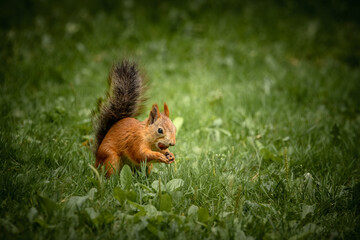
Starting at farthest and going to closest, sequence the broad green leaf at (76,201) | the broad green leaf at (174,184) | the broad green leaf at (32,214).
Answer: the broad green leaf at (174,184), the broad green leaf at (76,201), the broad green leaf at (32,214)

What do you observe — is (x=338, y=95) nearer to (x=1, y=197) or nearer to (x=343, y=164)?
(x=343, y=164)

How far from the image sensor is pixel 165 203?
5.64 feet

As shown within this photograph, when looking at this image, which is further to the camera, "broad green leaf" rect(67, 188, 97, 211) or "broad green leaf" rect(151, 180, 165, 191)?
"broad green leaf" rect(151, 180, 165, 191)

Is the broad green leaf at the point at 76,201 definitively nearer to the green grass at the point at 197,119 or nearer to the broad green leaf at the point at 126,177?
the green grass at the point at 197,119

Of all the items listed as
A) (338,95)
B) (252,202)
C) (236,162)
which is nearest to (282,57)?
(338,95)

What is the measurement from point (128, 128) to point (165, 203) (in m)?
0.48

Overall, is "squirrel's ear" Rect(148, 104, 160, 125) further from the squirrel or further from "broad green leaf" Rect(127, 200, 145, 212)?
"broad green leaf" Rect(127, 200, 145, 212)

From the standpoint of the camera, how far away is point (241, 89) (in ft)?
12.3

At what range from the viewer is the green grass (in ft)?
5.49

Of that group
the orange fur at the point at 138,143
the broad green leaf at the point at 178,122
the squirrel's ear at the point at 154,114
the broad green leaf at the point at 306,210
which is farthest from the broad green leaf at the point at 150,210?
the broad green leaf at the point at 178,122

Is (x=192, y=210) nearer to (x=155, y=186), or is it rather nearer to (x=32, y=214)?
(x=155, y=186)

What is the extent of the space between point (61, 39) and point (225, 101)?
2646 millimetres

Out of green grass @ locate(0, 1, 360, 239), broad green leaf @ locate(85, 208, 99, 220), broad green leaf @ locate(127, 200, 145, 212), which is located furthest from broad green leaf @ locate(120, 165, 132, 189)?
broad green leaf @ locate(85, 208, 99, 220)

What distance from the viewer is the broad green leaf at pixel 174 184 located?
6.08 ft
